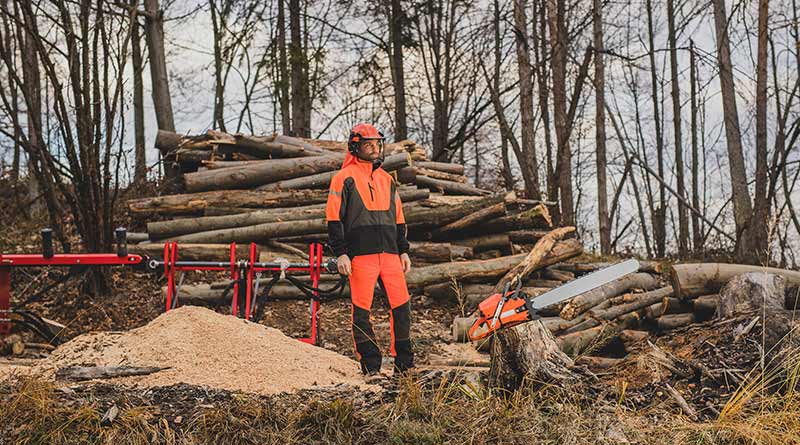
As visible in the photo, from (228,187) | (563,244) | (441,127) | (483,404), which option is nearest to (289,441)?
(483,404)

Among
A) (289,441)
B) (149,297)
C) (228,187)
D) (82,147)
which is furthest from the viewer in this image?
(228,187)

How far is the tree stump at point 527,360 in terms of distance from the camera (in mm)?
4156

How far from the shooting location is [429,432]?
356cm

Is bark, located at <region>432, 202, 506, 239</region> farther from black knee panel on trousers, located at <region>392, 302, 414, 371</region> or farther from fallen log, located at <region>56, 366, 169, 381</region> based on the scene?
fallen log, located at <region>56, 366, 169, 381</region>

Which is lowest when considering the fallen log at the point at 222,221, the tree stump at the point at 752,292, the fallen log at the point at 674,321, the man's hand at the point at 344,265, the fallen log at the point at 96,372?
the fallen log at the point at 674,321

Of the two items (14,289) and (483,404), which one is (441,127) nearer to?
(14,289)

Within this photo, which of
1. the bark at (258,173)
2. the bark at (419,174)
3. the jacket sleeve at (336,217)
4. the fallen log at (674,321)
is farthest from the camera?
the bark at (419,174)

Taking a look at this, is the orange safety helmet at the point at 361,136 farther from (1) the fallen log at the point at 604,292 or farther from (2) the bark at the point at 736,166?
(2) the bark at the point at 736,166

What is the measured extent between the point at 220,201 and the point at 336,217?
4.54 metres

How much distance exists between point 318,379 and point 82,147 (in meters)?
4.48

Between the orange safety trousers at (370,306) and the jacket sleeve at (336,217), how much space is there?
173 mm

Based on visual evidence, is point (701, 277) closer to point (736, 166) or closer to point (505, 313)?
point (505, 313)

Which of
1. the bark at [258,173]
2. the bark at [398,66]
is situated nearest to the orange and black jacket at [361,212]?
the bark at [258,173]

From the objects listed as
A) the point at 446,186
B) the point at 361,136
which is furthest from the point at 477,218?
the point at 361,136
